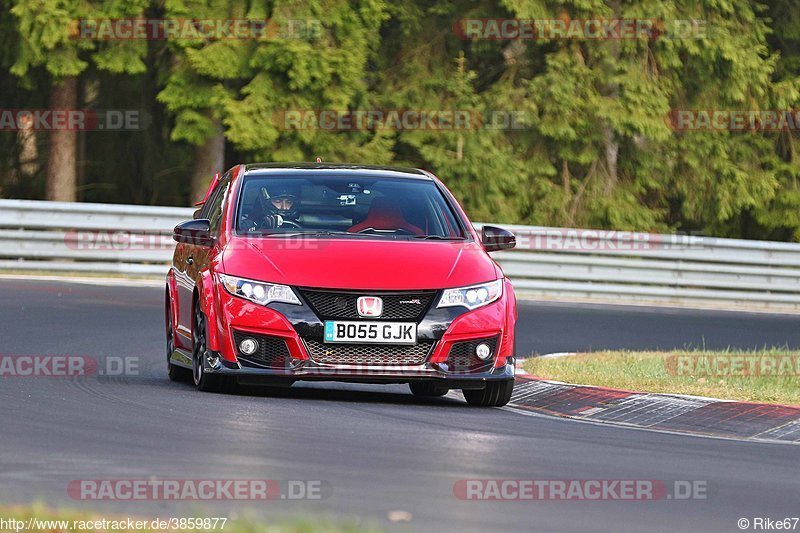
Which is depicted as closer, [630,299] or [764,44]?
[630,299]

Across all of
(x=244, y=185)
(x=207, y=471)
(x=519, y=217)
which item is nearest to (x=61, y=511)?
(x=207, y=471)

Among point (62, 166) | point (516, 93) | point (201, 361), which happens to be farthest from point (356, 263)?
point (516, 93)

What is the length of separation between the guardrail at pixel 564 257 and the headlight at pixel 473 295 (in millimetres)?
13299

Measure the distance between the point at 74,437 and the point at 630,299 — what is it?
57.6ft

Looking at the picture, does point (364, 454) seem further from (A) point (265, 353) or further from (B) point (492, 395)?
(B) point (492, 395)

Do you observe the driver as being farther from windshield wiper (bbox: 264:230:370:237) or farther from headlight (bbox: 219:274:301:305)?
headlight (bbox: 219:274:301:305)

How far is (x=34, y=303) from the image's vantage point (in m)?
18.9

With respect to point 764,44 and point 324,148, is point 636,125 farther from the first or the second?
point 324,148

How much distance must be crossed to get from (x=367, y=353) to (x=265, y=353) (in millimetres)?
625

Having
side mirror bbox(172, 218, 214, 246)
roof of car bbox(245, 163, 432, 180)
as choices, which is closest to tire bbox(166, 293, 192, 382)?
side mirror bbox(172, 218, 214, 246)

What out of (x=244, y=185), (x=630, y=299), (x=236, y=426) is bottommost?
(x=630, y=299)

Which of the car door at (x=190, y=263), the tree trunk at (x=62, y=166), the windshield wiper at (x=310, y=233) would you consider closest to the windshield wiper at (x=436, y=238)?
the windshield wiper at (x=310, y=233)

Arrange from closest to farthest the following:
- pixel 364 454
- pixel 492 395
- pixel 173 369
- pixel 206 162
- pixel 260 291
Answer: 1. pixel 364 454
2. pixel 260 291
3. pixel 492 395
4. pixel 173 369
5. pixel 206 162

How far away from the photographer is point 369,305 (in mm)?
10656
